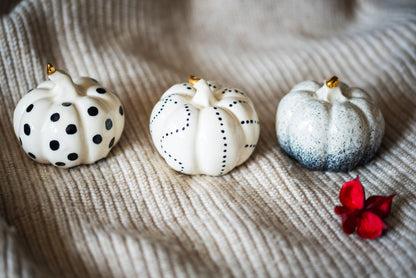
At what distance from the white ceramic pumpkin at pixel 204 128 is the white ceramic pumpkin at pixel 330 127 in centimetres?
9

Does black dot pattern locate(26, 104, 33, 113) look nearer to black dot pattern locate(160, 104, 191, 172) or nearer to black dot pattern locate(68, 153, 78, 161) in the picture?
black dot pattern locate(68, 153, 78, 161)

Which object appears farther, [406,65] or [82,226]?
[406,65]

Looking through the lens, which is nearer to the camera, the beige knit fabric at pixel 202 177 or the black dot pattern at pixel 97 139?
the beige knit fabric at pixel 202 177

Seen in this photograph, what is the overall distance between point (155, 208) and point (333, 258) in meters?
0.35

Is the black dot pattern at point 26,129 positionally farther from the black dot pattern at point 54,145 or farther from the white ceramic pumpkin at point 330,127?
the white ceramic pumpkin at point 330,127

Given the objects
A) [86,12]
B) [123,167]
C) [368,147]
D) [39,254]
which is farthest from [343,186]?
[86,12]

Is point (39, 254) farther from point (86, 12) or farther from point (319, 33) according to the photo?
point (319, 33)

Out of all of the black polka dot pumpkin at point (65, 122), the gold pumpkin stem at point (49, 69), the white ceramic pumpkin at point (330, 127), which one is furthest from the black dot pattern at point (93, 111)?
the white ceramic pumpkin at point (330, 127)

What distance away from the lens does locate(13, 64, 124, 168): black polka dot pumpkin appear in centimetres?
76

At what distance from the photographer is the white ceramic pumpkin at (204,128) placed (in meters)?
0.76

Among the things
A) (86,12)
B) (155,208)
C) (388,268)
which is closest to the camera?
(388,268)

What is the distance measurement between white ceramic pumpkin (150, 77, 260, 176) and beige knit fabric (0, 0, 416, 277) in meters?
0.06

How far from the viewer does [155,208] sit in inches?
30.8

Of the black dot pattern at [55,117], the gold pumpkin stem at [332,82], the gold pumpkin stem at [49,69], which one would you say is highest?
the gold pumpkin stem at [49,69]
